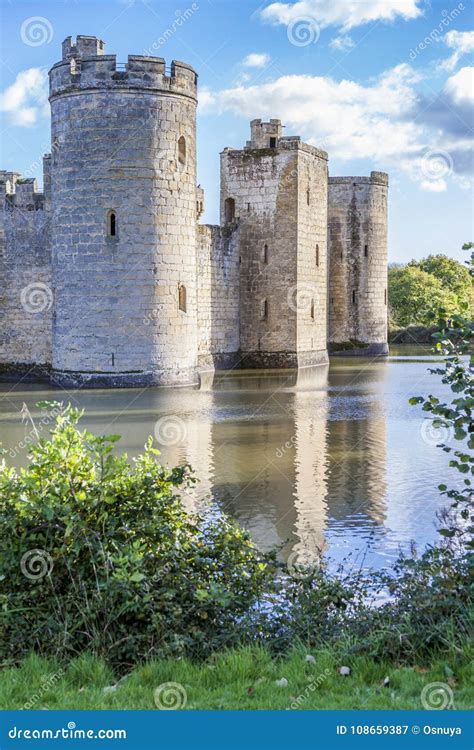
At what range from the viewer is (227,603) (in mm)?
5066

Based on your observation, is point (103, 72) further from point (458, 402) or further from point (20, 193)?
point (458, 402)

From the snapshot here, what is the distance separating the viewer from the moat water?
8398mm

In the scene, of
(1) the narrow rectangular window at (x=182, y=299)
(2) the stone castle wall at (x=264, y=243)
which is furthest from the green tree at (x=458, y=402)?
(2) the stone castle wall at (x=264, y=243)

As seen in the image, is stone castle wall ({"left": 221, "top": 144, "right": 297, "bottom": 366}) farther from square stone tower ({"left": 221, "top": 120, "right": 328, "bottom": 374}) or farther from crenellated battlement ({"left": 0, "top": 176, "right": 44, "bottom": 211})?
crenellated battlement ({"left": 0, "top": 176, "right": 44, "bottom": 211})

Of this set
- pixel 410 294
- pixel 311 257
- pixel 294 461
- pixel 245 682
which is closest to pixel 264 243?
pixel 311 257

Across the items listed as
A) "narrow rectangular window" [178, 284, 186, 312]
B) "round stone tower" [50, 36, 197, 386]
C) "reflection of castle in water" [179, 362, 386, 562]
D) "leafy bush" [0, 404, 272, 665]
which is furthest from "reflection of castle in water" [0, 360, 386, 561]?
"narrow rectangular window" [178, 284, 186, 312]

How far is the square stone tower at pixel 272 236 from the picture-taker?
2748 centimetres

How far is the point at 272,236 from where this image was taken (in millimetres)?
27703

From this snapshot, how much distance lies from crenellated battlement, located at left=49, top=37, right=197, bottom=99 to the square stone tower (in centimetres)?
671

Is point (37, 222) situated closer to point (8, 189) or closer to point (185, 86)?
point (8, 189)

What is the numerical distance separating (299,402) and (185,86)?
303 inches

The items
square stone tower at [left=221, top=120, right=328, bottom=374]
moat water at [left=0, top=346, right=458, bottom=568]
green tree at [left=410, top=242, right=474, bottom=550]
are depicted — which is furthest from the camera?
square stone tower at [left=221, top=120, right=328, bottom=374]

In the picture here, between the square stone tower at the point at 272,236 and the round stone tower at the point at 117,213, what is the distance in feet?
21.4

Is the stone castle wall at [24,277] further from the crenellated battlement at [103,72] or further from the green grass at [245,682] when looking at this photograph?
the green grass at [245,682]
